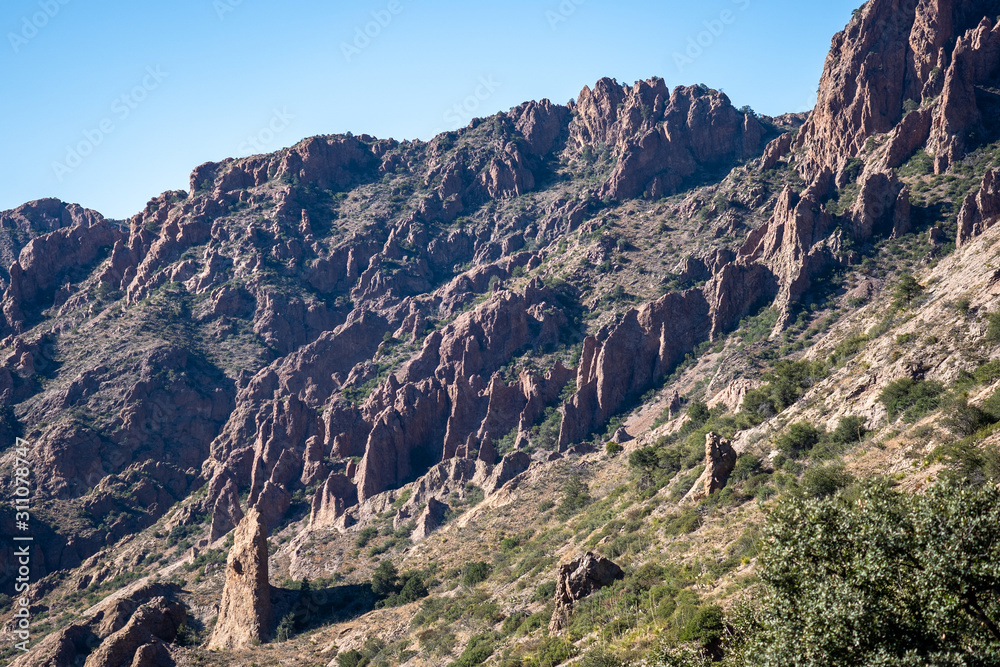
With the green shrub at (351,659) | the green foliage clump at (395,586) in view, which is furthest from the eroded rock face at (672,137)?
the green shrub at (351,659)

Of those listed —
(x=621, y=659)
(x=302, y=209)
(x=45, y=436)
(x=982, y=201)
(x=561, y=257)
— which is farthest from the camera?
(x=302, y=209)

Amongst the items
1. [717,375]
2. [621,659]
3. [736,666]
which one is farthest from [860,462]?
[717,375]

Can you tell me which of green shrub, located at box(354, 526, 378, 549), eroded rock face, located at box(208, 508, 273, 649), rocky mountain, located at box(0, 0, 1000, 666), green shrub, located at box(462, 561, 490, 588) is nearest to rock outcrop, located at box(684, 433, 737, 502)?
rocky mountain, located at box(0, 0, 1000, 666)

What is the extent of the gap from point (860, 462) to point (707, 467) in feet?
33.2

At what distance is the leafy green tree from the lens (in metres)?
17.1

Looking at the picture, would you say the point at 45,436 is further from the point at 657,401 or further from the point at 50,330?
the point at 657,401

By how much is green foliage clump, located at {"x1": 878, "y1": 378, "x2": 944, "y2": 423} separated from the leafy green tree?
18.4 metres

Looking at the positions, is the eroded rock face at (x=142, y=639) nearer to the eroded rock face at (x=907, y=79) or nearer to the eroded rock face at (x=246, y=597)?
the eroded rock face at (x=246, y=597)

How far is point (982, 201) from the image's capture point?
80.1 metres

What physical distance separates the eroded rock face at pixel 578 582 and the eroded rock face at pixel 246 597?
2598 centimetres

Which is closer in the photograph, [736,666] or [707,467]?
[736,666]

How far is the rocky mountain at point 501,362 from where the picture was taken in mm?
42594

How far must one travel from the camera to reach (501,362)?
113 metres

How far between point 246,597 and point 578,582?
29.4m
